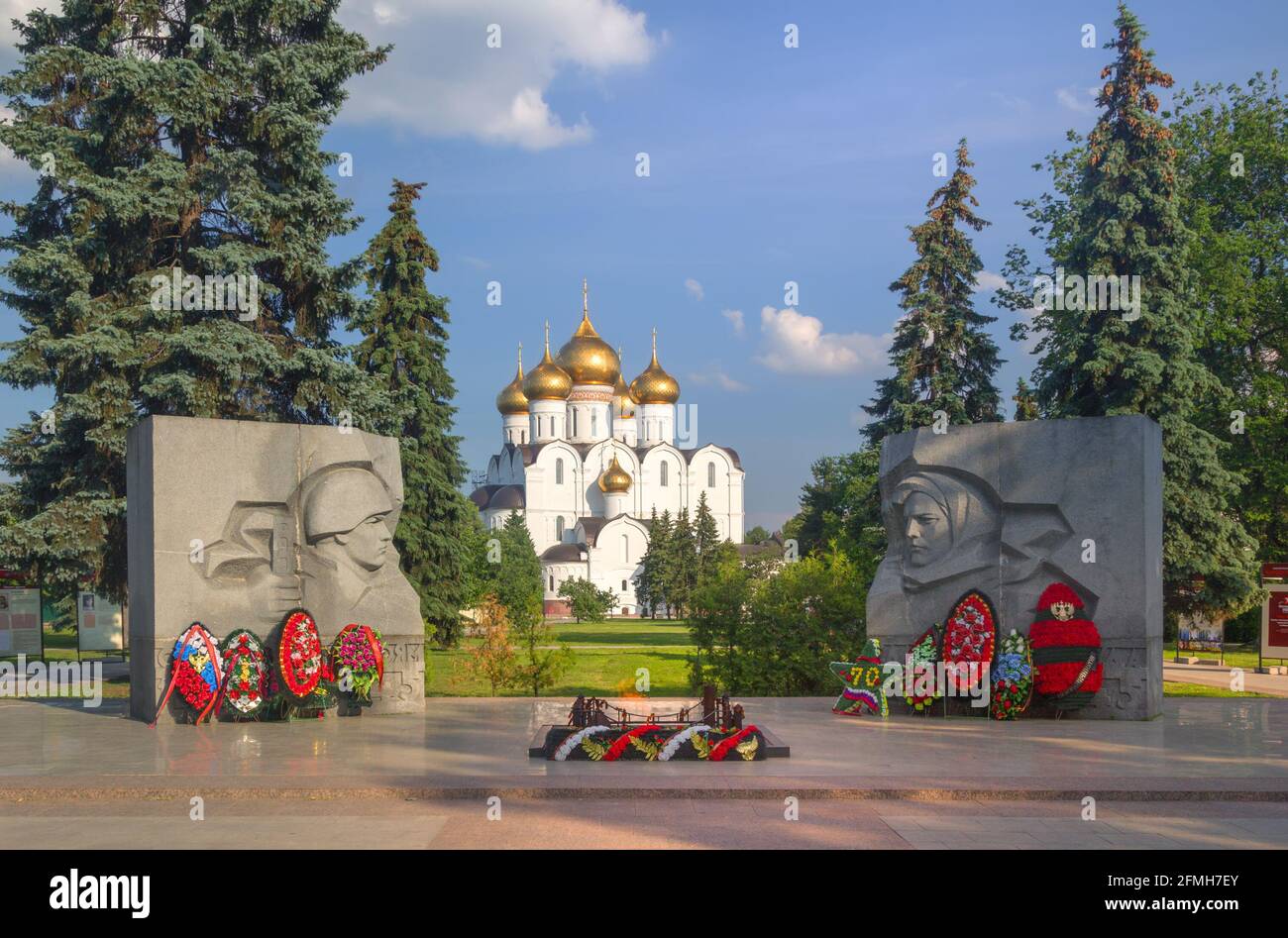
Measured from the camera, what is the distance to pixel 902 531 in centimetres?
1366

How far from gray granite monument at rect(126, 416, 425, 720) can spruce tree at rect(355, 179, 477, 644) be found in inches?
469

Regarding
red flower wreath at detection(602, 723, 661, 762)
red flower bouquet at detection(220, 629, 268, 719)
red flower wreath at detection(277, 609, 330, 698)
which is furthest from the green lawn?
red flower bouquet at detection(220, 629, 268, 719)

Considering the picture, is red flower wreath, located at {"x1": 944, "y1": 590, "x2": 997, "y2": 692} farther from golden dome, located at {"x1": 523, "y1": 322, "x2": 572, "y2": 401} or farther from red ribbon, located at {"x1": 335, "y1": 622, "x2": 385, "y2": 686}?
golden dome, located at {"x1": 523, "y1": 322, "x2": 572, "y2": 401}

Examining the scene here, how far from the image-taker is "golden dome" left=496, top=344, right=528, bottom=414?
84812 mm

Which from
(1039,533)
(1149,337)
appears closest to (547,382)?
(1149,337)

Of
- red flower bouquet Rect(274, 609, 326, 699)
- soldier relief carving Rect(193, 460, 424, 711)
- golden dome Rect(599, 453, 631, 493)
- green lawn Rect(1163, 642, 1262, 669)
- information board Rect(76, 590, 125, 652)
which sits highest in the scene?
golden dome Rect(599, 453, 631, 493)

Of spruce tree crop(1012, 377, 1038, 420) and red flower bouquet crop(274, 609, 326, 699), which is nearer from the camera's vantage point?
red flower bouquet crop(274, 609, 326, 699)

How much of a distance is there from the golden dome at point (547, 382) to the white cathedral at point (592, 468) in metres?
0.07

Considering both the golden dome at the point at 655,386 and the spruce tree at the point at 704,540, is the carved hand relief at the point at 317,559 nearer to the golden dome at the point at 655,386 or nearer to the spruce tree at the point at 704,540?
the spruce tree at the point at 704,540

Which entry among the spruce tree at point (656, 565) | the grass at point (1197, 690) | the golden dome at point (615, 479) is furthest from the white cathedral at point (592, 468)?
the grass at point (1197, 690)

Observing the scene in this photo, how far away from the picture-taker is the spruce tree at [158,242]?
17688mm

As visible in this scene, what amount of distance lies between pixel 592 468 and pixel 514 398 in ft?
27.5

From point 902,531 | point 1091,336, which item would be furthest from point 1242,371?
point 902,531

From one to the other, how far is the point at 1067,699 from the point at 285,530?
9.56 metres
